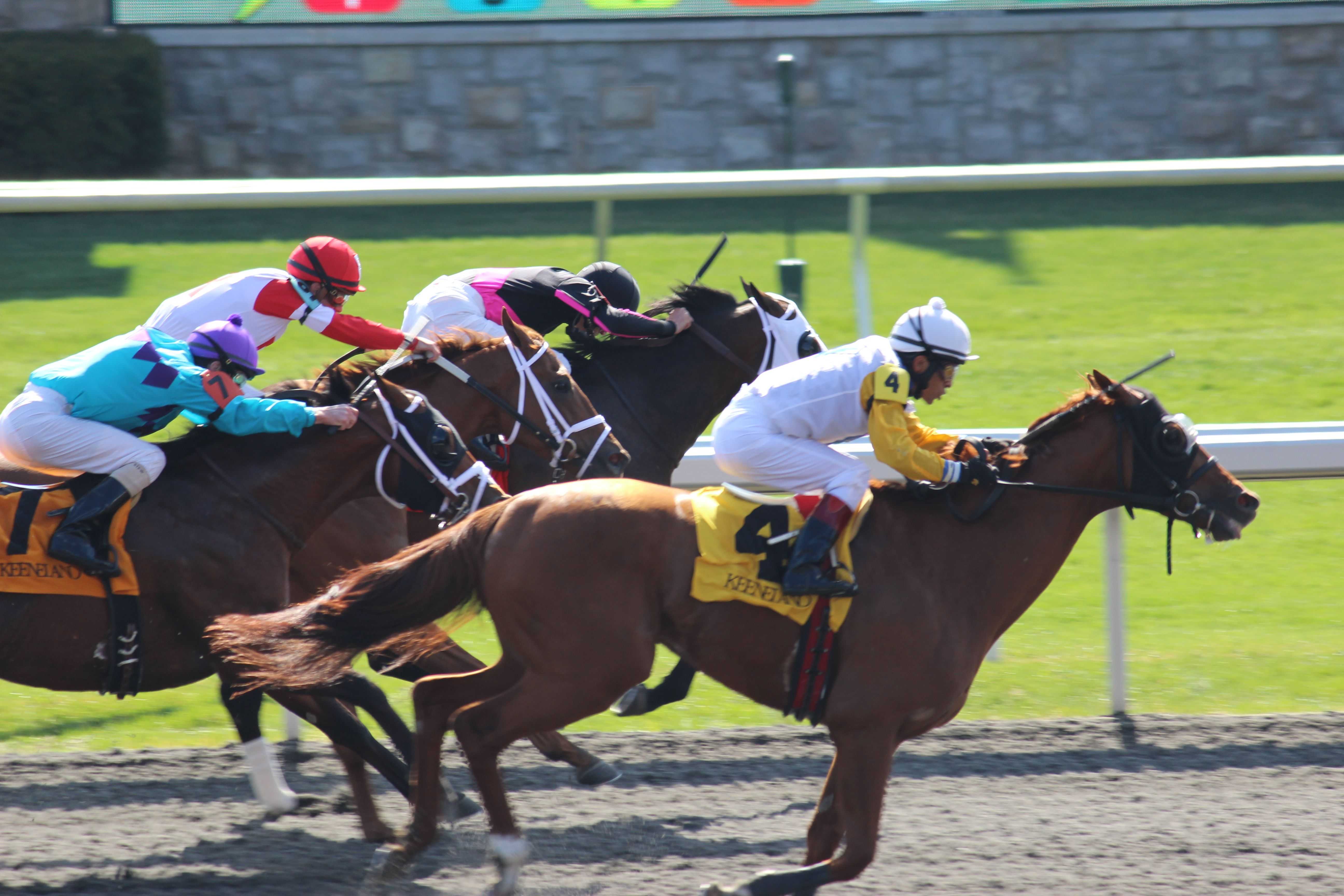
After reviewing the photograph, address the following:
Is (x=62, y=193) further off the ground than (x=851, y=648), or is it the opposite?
(x=62, y=193)

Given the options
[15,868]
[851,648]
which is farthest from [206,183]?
[851,648]

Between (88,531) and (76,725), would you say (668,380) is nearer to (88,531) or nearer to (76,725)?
(88,531)

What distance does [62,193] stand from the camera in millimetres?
6305

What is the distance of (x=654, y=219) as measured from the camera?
22.0 ft

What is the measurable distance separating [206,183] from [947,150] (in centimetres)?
686

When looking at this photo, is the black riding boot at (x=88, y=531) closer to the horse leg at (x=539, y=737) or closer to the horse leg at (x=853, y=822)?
the horse leg at (x=539, y=737)

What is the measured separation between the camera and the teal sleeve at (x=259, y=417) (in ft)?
14.3

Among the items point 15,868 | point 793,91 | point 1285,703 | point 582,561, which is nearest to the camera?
point 582,561

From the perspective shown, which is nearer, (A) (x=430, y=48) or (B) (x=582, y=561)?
(B) (x=582, y=561)

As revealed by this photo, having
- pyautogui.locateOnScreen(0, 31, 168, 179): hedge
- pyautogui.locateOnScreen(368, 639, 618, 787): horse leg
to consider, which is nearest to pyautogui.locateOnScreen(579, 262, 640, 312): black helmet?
pyautogui.locateOnScreen(368, 639, 618, 787): horse leg

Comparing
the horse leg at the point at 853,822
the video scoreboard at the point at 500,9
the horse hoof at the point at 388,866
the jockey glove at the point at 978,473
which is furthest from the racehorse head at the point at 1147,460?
the video scoreboard at the point at 500,9

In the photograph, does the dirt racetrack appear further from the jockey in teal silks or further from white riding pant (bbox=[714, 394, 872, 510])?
white riding pant (bbox=[714, 394, 872, 510])

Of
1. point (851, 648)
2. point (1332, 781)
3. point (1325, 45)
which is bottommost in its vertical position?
point (1332, 781)

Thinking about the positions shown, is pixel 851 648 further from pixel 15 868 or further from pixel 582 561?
pixel 15 868
